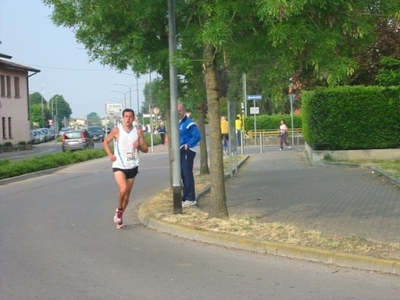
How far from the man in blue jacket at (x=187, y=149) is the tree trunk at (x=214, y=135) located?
1926 millimetres

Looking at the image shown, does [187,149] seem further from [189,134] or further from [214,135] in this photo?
[214,135]

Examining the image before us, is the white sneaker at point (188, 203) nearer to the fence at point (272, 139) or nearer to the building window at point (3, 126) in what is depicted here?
the fence at point (272, 139)

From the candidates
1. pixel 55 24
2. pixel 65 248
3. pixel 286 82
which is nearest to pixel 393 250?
pixel 286 82

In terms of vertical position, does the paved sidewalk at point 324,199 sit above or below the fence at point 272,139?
below

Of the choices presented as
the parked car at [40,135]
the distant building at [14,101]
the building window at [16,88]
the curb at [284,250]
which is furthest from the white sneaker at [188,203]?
the parked car at [40,135]

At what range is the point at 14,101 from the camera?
5625 centimetres

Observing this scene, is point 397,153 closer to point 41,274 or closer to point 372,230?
point 372,230

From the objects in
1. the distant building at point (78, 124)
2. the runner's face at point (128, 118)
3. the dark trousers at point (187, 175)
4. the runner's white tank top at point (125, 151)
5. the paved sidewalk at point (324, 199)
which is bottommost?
the paved sidewalk at point (324, 199)

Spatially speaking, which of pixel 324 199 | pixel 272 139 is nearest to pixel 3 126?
pixel 272 139

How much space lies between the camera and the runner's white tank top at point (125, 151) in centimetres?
983

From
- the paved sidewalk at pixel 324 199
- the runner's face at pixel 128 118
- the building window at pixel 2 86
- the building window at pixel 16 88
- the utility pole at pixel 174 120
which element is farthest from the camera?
the building window at pixel 16 88

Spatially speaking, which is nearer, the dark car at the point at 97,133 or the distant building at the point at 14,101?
the distant building at the point at 14,101

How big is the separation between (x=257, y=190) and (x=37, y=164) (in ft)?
38.9

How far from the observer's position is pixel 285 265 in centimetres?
738
